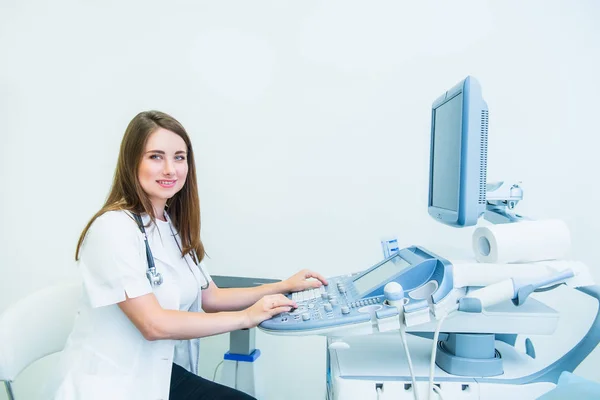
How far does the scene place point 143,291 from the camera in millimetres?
1000

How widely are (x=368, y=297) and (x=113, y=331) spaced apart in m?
0.61

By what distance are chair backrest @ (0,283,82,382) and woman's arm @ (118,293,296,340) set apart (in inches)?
12.7

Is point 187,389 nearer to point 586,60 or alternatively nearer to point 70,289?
point 70,289

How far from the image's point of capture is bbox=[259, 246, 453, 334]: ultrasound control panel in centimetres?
86

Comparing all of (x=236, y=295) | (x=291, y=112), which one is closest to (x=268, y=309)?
(x=236, y=295)

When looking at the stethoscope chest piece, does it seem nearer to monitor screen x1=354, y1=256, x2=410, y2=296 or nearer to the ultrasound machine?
the ultrasound machine

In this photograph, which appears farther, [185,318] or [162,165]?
[162,165]

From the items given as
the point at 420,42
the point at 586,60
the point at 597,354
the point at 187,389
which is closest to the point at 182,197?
the point at 187,389

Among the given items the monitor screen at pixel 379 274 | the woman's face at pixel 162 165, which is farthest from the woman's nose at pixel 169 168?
the monitor screen at pixel 379 274

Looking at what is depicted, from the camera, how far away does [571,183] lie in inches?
60.9

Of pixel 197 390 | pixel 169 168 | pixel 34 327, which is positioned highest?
pixel 169 168

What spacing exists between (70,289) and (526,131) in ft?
5.17

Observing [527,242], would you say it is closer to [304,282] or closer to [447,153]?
[447,153]

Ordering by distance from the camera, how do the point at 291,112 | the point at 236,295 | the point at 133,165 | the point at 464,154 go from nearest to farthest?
the point at 464,154 → the point at 133,165 → the point at 236,295 → the point at 291,112
